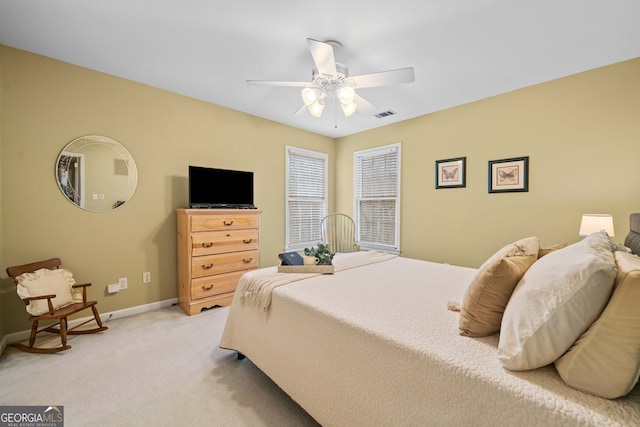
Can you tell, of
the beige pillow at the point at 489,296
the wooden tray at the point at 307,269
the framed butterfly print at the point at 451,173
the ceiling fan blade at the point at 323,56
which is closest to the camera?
the beige pillow at the point at 489,296

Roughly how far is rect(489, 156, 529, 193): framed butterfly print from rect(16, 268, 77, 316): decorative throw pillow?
Answer: 4.64 meters

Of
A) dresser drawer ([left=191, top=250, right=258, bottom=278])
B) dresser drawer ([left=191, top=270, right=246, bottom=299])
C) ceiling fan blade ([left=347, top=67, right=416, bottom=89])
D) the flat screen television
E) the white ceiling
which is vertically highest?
the white ceiling

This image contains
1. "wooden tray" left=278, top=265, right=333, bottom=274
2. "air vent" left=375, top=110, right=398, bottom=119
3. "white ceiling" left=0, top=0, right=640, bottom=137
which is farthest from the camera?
"air vent" left=375, top=110, right=398, bottom=119

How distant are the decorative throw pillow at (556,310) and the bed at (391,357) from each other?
0.24 ft

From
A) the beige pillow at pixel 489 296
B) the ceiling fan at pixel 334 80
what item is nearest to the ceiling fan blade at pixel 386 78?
the ceiling fan at pixel 334 80

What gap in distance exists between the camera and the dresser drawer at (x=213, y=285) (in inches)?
116

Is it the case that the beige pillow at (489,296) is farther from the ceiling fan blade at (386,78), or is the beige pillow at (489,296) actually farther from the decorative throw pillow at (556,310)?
the ceiling fan blade at (386,78)

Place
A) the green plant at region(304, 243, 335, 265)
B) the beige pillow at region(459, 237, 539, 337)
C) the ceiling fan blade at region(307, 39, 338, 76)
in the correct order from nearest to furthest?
1. the beige pillow at region(459, 237, 539, 337)
2. the ceiling fan blade at region(307, 39, 338, 76)
3. the green plant at region(304, 243, 335, 265)

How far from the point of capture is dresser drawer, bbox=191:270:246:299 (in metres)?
2.96

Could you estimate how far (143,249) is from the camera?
303 centimetres

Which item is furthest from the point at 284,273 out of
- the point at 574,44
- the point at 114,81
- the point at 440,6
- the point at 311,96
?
the point at 574,44

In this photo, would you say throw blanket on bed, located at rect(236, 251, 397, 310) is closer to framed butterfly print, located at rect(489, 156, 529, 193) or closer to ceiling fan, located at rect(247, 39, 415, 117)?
ceiling fan, located at rect(247, 39, 415, 117)

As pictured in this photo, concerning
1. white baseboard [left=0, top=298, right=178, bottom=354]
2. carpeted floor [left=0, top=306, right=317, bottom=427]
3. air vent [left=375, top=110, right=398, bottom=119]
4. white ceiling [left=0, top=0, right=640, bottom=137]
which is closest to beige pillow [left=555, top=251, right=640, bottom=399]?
carpeted floor [left=0, top=306, right=317, bottom=427]

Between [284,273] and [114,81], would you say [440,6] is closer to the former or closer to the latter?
[284,273]
